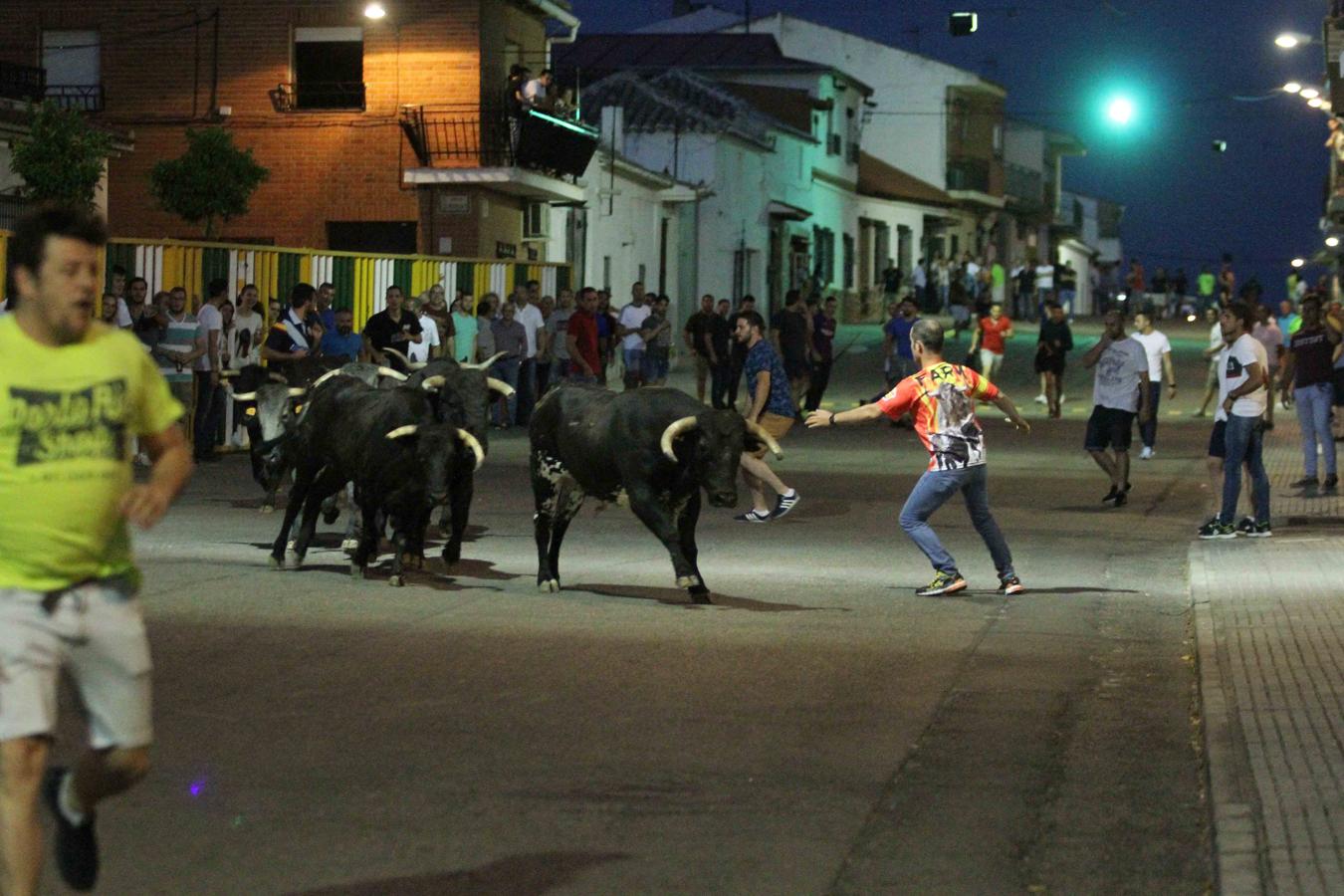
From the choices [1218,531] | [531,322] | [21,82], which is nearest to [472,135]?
[21,82]

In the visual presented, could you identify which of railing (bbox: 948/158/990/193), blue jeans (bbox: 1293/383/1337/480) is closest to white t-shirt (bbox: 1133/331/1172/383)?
blue jeans (bbox: 1293/383/1337/480)

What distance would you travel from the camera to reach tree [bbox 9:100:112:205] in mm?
29641

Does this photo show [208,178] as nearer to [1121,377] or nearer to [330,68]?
[330,68]

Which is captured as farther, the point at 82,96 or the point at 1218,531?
the point at 82,96

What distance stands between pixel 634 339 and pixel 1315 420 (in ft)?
48.5

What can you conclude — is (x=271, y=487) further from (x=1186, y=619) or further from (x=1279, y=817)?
(x=1279, y=817)

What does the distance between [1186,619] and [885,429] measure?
1896cm

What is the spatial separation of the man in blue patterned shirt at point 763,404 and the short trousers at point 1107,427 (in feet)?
9.45

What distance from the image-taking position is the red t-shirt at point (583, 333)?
30.9m

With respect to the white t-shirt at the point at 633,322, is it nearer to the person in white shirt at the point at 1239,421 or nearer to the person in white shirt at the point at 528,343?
the person in white shirt at the point at 528,343

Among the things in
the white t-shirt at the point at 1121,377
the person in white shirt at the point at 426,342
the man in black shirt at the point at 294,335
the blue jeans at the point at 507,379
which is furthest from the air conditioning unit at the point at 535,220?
the white t-shirt at the point at 1121,377

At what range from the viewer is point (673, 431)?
42.5 feet

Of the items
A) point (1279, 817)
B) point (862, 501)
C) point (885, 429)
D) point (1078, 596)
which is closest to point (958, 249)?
point (885, 429)

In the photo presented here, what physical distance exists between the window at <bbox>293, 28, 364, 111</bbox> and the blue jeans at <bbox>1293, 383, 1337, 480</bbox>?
22.7 metres
